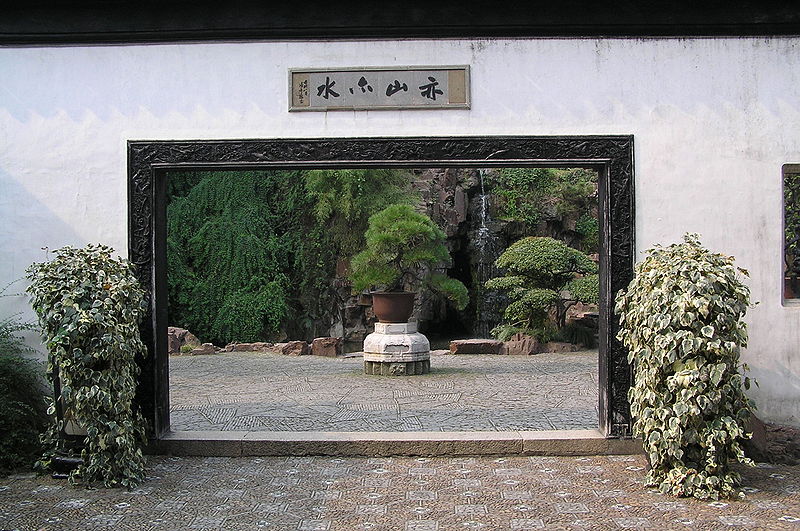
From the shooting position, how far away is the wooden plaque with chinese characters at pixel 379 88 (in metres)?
5.68

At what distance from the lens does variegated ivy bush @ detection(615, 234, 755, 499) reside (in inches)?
188

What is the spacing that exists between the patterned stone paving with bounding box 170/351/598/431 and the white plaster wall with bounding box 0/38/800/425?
82.4 inches

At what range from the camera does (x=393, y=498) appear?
486 cm

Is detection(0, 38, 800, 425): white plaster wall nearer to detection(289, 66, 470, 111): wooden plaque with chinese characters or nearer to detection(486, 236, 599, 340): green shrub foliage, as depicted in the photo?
detection(289, 66, 470, 111): wooden plaque with chinese characters

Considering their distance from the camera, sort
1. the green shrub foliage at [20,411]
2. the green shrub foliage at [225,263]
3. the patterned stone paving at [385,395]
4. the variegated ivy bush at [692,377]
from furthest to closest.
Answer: the green shrub foliage at [225,263] → the patterned stone paving at [385,395] → the green shrub foliage at [20,411] → the variegated ivy bush at [692,377]

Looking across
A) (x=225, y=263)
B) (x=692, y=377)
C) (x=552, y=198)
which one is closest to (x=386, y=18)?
(x=692, y=377)

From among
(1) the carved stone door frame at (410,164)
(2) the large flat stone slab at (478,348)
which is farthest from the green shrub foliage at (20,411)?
(2) the large flat stone slab at (478,348)

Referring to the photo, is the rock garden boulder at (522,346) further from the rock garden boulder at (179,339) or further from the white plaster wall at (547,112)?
the white plaster wall at (547,112)

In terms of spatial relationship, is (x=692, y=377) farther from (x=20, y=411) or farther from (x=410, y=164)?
(x=20, y=411)

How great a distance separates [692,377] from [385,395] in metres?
4.66

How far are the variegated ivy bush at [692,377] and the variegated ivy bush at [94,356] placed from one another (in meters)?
3.14

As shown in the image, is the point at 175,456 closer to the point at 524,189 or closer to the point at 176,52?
the point at 176,52

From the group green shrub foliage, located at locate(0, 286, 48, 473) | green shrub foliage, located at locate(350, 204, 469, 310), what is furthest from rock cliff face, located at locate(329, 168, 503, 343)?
green shrub foliage, located at locate(0, 286, 48, 473)

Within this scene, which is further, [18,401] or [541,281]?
[541,281]
